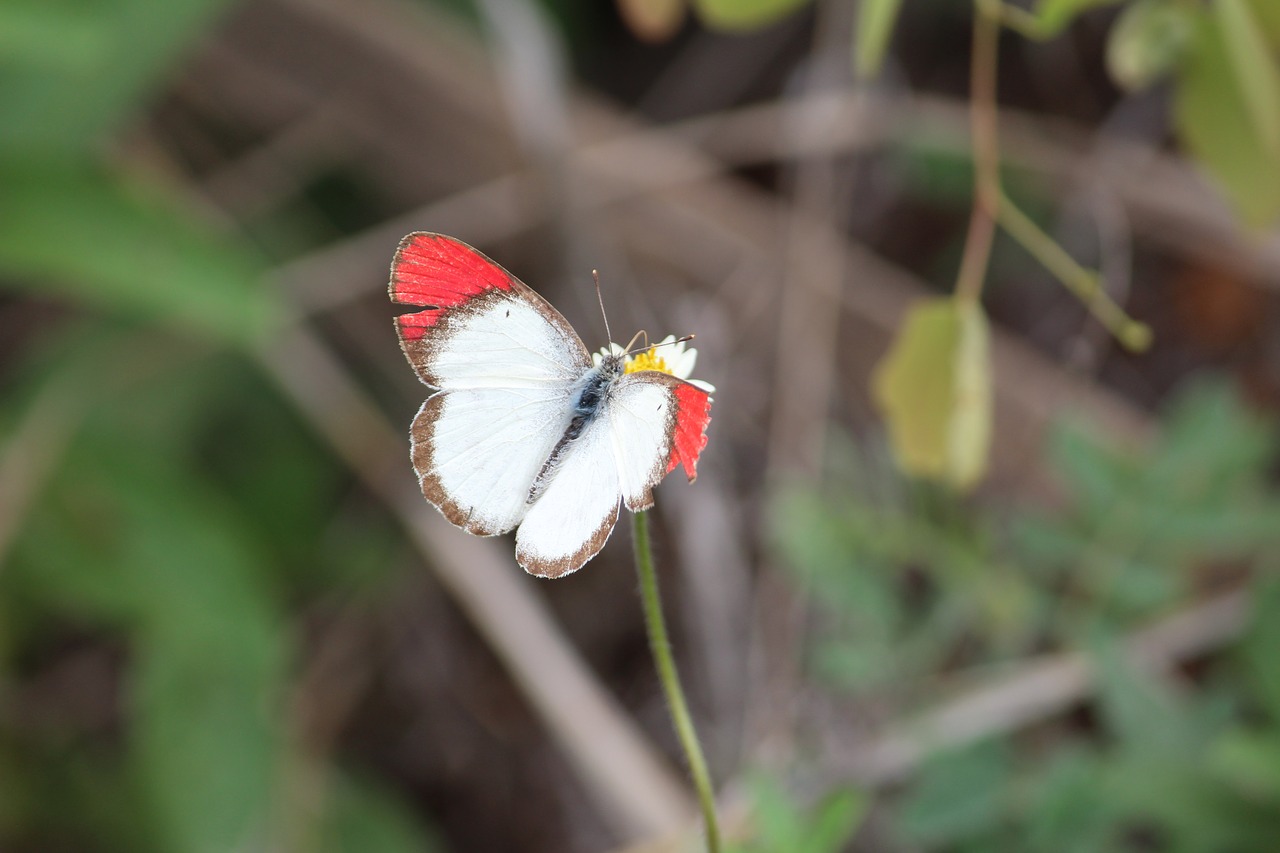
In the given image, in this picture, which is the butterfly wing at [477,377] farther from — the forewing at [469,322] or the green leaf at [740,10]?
the green leaf at [740,10]

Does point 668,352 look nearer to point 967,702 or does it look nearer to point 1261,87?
point 1261,87

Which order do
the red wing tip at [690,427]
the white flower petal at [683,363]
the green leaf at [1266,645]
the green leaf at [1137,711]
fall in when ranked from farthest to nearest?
1. the green leaf at [1137,711]
2. the green leaf at [1266,645]
3. the white flower petal at [683,363]
4. the red wing tip at [690,427]

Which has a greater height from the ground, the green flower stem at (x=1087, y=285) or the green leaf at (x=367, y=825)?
the green flower stem at (x=1087, y=285)

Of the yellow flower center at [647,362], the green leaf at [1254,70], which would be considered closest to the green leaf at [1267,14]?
the green leaf at [1254,70]

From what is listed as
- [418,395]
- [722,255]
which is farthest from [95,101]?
[722,255]

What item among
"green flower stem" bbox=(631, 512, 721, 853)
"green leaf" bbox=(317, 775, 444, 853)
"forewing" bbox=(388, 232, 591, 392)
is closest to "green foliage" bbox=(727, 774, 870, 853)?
"green flower stem" bbox=(631, 512, 721, 853)

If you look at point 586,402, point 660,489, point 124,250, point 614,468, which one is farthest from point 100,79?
point 614,468

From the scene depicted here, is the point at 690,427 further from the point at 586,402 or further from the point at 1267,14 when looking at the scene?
the point at 1267,14
